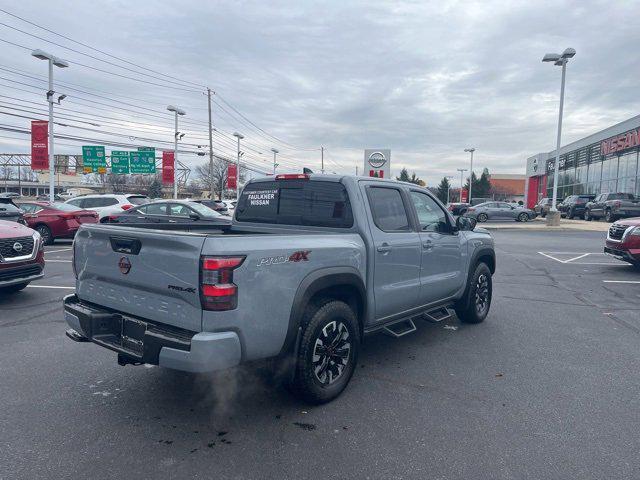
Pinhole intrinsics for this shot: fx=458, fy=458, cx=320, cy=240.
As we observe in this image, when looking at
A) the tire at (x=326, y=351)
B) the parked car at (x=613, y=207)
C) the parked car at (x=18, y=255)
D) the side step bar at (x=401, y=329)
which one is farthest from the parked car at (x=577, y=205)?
the parked car at (x=18, y=255)

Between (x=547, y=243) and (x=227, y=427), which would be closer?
(x=227, y=427)

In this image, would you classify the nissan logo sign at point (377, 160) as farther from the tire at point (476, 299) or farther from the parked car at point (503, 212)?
the parked car at point (503, 212)

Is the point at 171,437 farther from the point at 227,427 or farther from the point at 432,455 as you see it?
the point at 432,455

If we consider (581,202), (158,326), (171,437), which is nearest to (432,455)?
(171,437)

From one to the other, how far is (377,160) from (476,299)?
1349 cm

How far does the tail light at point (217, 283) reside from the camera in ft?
9.51

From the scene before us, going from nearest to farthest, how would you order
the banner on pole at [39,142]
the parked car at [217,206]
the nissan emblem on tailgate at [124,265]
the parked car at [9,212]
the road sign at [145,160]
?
the nissan emblem on tailgate at [124,265]
the parked car at [9,212]
the banner on pole at [39,142]
the parked car at [217,206]
the road sign at [145,160]

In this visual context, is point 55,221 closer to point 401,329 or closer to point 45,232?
point 45,232

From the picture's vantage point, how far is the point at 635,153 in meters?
33.8

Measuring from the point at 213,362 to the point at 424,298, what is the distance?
274 centimetres

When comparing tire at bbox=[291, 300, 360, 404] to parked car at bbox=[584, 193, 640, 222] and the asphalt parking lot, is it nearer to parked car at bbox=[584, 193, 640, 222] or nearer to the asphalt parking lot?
the asphalt parking lot

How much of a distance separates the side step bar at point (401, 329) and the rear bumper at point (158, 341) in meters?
2.01

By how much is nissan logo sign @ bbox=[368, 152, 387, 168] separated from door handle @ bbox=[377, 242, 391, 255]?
1498 centimetres

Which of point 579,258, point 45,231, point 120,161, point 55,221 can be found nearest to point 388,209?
point 579,258
